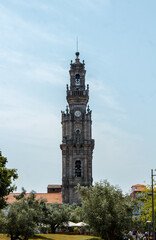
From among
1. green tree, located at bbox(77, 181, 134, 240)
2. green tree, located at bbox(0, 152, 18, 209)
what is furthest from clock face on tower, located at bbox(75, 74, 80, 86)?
green tree, located at bbox(0, 152, 18, 209)

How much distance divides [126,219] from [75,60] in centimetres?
6945

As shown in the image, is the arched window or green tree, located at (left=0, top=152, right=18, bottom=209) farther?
the arched window

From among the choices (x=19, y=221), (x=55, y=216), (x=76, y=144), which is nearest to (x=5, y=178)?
(x=19, y=221)

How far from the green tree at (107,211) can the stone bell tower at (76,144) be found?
49.5m

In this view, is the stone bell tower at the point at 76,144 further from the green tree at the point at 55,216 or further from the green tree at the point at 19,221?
the green tree at the point at 19,221

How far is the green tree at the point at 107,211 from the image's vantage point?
41781 millimetres

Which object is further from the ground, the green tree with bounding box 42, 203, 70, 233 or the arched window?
the arched window

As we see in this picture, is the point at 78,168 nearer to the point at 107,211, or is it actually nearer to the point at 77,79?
the point at 77,79

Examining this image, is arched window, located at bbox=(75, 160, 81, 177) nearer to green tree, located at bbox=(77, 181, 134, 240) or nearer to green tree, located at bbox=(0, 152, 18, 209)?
green tree, located at bbox=(77, 181, 134, 240)

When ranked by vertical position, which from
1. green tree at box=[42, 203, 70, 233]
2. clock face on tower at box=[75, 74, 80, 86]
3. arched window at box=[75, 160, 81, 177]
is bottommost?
green tree at box=[42, 203, 70, 233]

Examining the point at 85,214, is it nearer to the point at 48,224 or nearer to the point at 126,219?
the point at 126,219

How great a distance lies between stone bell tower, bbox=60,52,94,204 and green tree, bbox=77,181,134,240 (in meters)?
49.5

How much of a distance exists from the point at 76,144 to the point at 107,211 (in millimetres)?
54462

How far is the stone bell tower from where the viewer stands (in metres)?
93.9
